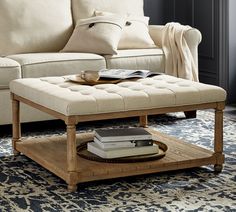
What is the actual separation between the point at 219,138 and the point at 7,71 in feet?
4.88

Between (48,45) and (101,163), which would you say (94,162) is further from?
(48,45)

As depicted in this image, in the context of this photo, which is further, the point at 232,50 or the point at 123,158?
the point at 232,50

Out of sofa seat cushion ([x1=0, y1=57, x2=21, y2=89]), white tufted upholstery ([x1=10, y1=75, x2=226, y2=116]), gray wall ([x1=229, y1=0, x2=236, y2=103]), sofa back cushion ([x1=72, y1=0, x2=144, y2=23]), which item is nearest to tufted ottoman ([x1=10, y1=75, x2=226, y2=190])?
white tufted upholstery ([x1=10, y1=75, x2=226, y2=116])

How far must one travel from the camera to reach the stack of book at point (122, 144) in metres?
3.23

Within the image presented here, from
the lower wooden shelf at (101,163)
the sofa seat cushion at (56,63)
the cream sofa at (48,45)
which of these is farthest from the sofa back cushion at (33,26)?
the lower wooden shelf at (101,163)

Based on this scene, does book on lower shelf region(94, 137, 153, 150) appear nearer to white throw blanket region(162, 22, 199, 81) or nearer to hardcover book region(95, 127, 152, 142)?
hardcover book region(95, 127, 152, 142)

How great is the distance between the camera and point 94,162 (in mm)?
3229

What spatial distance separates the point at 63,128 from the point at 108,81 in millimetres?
1060

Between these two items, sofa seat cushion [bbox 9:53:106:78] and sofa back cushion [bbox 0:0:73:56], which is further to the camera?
sofa back cushion [bbox 0:0:73:56]

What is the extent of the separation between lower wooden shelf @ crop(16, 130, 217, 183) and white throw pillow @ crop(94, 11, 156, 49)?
4.25ft

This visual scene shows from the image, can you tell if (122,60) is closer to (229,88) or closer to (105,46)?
(105,46)

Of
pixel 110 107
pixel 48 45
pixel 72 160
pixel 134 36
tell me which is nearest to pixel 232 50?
pixel 134 36

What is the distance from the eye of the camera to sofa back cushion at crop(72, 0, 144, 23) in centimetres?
503

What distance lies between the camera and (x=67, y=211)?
9.29 feet
